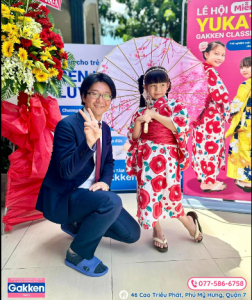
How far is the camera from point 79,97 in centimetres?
133

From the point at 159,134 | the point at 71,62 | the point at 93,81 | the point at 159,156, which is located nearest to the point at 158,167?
the point at 159,156

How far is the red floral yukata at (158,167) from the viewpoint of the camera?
1326mm

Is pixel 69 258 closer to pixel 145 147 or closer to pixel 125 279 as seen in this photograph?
pixel 125 279

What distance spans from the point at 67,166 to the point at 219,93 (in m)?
0.87

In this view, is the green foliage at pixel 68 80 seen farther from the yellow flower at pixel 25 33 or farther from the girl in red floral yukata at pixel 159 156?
the girl in red floral yukata at pixel 159 156

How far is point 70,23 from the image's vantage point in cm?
119

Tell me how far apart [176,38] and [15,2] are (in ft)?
2.62

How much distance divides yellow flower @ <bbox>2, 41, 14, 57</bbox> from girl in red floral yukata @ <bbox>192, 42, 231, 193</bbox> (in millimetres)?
868

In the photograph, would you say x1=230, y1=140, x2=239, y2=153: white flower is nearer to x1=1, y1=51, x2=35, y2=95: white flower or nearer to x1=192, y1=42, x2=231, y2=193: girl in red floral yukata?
x1=192, y1=42, x2=231, y2=193: girl in red floral yukata

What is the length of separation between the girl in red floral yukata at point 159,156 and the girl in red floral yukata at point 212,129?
0.60 feet

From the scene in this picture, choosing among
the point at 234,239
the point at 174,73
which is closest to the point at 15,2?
the point at 174,73

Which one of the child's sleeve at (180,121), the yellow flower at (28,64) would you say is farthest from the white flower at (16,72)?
the child's sleeve at (180,121)

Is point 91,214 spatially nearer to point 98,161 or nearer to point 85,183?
point 85,183

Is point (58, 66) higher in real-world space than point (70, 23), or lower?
lower
